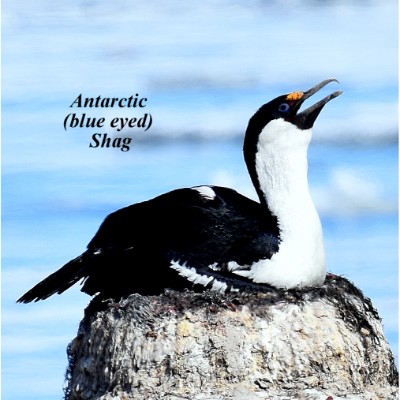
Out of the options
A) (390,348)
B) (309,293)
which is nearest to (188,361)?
(309,293)

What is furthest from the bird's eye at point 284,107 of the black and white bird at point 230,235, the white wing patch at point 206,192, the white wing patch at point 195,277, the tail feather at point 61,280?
the tail feather at point 61,280

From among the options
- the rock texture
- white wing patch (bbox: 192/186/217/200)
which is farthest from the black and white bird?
the rock texture

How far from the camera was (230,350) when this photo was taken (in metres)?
11.6

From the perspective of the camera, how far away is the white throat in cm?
1198

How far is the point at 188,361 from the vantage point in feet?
38.0

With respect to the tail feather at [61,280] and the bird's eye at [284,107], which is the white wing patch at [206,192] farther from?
the tail feather at [61,280]

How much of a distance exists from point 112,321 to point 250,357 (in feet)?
4.27

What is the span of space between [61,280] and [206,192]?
1528 millimetres

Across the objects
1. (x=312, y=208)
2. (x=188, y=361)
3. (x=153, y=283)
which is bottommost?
(x=188, y=361)

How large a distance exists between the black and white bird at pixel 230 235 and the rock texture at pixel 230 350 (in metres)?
0.17

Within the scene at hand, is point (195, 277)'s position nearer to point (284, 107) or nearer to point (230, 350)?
point (230, 350)

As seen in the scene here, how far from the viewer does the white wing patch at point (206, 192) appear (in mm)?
12095

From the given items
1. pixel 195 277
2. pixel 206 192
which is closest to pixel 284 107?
pixel 206 192

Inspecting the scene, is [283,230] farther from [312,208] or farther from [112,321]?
[112,321]
